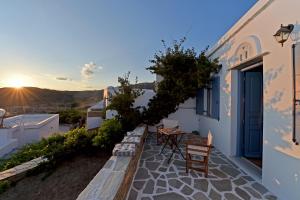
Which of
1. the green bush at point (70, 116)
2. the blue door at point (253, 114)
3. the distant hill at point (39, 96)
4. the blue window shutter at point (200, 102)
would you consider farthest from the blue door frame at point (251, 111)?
the distant hill at point (39, 96)

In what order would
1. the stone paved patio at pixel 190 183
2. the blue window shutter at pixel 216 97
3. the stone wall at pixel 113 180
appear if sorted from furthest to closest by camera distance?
the blue window shutter at pixel 216 97 → the stone paved patio at pixel 190 183 → the stone wall at pixel 113 180

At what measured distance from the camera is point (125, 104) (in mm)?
7746

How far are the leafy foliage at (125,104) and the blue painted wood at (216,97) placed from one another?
314 cm

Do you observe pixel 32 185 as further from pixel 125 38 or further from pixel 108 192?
pixel 125 38

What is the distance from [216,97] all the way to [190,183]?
3.62m

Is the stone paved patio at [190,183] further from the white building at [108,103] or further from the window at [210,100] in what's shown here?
the white building at [108,103]

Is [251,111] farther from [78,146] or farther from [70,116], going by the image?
[70,116]

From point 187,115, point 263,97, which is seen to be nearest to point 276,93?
point 263,97

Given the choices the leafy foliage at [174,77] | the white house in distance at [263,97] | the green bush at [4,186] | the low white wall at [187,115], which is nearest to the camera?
the white house in distance at [263,97]

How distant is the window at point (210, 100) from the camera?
21.8ft

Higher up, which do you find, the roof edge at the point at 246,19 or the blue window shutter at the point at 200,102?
the roof edge at the point at 246,19

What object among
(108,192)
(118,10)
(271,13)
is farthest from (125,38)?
(108,192)

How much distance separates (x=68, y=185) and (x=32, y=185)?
35.7 inches

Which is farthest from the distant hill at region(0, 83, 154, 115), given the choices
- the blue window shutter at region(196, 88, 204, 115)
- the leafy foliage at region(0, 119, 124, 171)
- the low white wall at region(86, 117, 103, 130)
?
the blue window shutter at region(196, 88, 204, 115)
